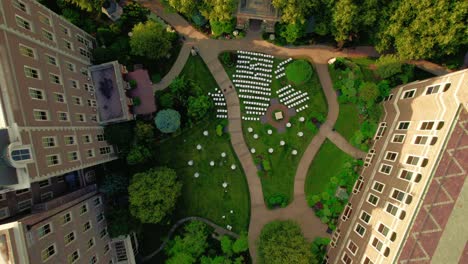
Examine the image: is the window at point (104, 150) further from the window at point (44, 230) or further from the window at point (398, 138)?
the window at point (398, 138)

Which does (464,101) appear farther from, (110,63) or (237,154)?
(110,63)

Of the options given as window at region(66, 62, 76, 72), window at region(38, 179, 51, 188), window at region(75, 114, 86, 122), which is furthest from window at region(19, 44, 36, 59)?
window at region(38, 179, 51, 188)

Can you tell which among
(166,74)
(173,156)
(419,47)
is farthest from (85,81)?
(419,47)

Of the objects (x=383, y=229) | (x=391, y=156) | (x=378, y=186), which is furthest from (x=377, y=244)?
(x=391, y=156)

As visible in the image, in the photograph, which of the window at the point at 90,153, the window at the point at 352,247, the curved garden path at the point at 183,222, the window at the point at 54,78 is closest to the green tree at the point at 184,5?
the window at the point at 54,78

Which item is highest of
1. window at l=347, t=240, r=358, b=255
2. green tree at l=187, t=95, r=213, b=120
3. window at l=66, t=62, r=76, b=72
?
window at l=66, t=62, r=76, b=72

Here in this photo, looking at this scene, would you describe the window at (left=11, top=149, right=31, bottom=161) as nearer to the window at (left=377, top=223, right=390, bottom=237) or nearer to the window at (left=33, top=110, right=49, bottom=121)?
the window at (left=33, top=110, right=49, bottom=121)
